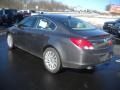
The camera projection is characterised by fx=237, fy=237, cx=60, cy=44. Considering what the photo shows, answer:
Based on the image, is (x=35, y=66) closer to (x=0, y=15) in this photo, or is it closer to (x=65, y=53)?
(x=65, y=53)

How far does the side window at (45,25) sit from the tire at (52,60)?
659 mm

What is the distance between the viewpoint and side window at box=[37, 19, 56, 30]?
6.97m

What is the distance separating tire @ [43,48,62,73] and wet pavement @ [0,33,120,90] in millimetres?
166

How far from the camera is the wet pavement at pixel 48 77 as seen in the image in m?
5.72

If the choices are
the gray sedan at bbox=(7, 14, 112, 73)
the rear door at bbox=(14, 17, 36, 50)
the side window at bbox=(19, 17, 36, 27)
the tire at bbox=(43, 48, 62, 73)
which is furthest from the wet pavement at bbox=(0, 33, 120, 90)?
the side window at bbox=(19, 17, 36, 27)

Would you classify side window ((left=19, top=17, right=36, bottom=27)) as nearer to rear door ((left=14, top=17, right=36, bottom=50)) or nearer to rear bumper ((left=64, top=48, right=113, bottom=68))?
rear door ((left=14, top=17, right=36, bottom=50))

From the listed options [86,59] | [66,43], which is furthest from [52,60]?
[86,59]

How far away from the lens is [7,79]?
6062 mm

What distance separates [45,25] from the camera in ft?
23.6

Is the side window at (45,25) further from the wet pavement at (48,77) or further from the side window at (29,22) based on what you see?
the wet pavement at (48,77)

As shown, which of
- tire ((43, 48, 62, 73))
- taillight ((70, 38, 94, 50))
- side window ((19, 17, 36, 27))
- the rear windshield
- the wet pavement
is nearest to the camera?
the wet pavement

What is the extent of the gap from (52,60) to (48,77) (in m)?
0.57

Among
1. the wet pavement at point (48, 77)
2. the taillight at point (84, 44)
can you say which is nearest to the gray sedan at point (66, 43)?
the taillight at point (84, 44)

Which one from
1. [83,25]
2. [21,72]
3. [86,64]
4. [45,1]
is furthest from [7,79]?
[45,1]
